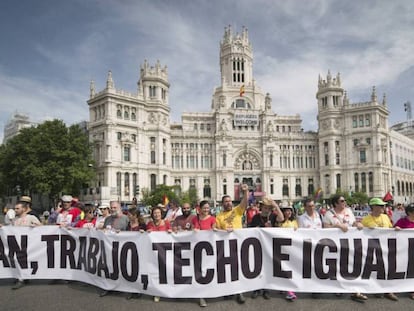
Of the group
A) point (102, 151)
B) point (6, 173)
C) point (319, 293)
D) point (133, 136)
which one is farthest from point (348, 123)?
point (319, 293)

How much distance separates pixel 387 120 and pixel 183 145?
153 ft

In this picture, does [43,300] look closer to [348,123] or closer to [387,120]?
[348,123]

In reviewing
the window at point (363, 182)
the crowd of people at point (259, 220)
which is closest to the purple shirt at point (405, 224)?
the crowd of people at point (259, 220)

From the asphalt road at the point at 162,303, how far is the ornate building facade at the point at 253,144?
54738 mm

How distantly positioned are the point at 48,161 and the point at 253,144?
141 ft

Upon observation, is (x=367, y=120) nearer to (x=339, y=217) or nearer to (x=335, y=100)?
(x=335, y=100)

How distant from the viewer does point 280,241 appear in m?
7.82

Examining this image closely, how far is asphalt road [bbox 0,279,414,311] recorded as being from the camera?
Result: 23.8 ft

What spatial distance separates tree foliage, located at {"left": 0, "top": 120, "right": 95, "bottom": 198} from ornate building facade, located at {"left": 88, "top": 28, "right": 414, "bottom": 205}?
38.8ft

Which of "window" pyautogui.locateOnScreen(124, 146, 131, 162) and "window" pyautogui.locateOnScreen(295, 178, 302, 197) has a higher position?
"window" pyautogui.locateOnScreen(124, 146, 131, 162)

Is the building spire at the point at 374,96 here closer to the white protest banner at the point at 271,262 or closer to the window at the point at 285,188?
the window at the point at 285,188

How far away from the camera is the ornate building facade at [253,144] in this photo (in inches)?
2562

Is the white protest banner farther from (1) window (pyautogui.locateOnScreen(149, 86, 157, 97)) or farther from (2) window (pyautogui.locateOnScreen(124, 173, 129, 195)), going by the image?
(1) window (pyautogui.locateOnScreen(149, 86, 157, 97))

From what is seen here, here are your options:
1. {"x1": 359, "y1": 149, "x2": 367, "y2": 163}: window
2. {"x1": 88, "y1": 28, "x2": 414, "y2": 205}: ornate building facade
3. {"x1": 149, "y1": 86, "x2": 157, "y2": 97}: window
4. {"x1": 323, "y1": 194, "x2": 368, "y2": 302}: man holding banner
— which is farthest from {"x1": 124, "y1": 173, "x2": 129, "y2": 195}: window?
{"x1": 323, "y1": 194, "x2": 368, "y2": 302}: man holding banner
